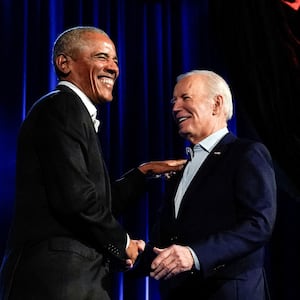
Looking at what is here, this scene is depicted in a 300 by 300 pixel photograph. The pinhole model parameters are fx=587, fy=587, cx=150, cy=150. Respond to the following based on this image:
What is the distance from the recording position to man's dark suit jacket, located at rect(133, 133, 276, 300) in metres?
1.81

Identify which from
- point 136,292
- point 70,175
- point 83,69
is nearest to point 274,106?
point 136,292

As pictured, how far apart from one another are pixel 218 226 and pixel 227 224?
0.03 m

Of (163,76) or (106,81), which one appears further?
(163,76)

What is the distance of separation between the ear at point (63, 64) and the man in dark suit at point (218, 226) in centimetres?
56

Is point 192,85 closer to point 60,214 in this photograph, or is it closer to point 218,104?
point 218,104

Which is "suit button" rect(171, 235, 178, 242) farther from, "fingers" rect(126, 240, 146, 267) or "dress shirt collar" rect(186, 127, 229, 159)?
"dress shirt collar" rect(186, 127, 229, 159)

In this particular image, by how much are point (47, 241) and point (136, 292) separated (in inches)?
63.6

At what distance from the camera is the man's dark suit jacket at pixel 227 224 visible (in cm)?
181

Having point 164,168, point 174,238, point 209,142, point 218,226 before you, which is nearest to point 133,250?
point 174,238

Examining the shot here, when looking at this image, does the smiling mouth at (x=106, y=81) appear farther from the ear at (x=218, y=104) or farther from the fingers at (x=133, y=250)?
the fingers at (x=133, y=250)

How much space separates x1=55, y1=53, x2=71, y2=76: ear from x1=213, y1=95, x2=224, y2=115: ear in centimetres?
59

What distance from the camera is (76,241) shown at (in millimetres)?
1781

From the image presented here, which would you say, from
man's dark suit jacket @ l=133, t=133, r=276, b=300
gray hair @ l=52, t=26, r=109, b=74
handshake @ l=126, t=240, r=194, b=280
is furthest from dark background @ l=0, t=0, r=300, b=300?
handshake @ l=126, t=240, r=194, b=280

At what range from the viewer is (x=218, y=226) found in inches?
74.9
